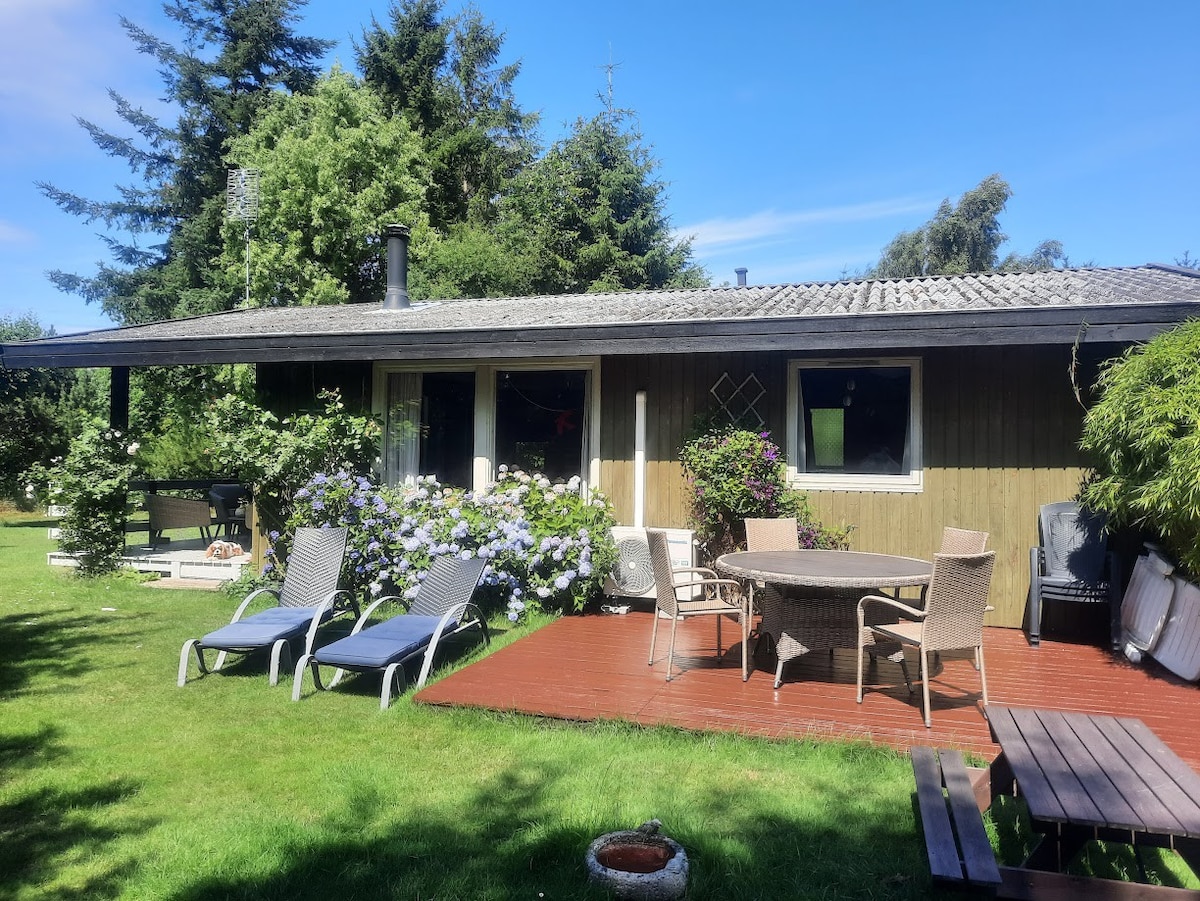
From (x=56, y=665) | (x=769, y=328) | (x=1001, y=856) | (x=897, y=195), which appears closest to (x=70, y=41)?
(x=56, y=665)

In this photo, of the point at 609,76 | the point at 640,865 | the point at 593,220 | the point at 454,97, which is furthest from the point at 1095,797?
the point at 454,97

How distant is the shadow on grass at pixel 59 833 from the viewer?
268 centimetres

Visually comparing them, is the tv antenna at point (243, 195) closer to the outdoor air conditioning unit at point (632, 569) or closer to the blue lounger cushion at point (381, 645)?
the outdoor air conditioning unit at point (632, 569)

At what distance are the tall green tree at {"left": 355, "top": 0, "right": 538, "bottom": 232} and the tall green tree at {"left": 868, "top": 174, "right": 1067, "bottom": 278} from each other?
1566 centimetres

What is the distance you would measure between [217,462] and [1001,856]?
23.4 ft

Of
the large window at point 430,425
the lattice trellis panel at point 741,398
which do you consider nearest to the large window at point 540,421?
the large window at point 430,425

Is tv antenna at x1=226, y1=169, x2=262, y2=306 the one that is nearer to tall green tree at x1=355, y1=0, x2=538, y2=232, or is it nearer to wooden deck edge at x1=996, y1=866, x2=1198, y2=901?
tall green tree at x1=355, y1=0, x2=538, y2=232

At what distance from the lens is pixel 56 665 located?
5.51 meters

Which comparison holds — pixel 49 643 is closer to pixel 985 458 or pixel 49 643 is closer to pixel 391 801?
pixel 391 801

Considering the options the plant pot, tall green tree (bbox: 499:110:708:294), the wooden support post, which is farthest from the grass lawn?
tall green tree (bbox: 499:110:708:294)

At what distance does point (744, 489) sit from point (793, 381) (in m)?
1.16

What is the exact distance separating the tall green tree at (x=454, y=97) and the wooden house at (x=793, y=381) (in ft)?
58.0

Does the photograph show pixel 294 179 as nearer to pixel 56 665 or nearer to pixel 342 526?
pixel 342 526

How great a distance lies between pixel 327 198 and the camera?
69.5ft
